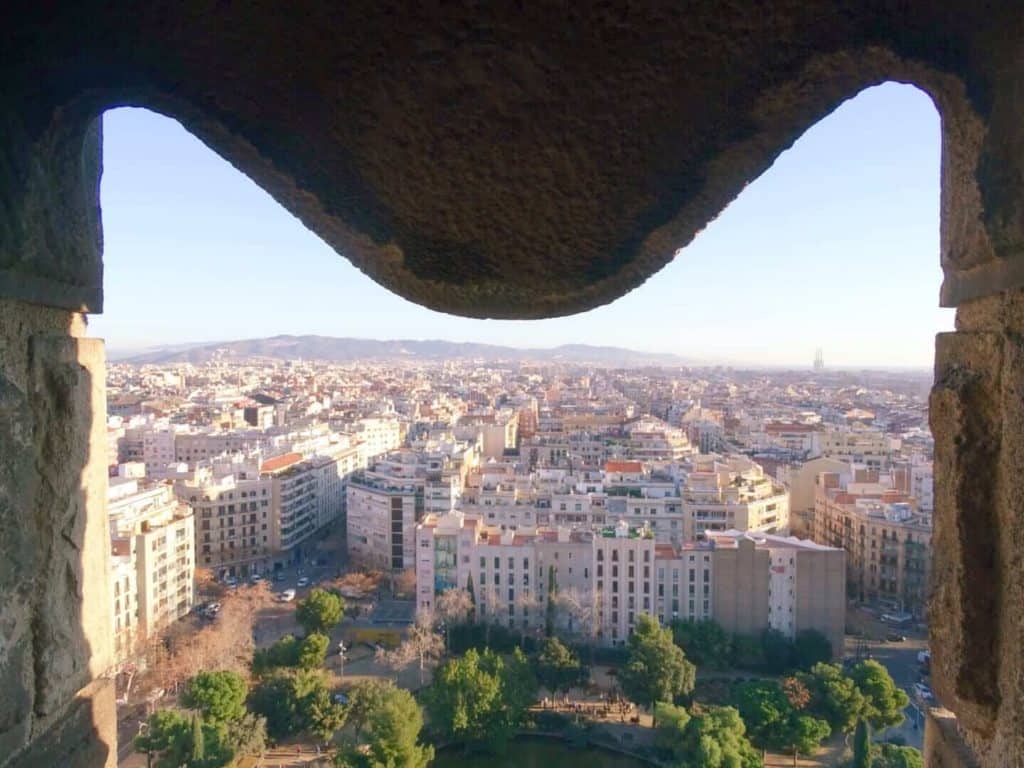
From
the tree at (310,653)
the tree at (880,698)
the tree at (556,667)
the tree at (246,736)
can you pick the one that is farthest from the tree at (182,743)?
the tree at (880,698)

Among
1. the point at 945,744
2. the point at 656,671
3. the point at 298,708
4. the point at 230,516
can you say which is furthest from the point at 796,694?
the point at 230,516

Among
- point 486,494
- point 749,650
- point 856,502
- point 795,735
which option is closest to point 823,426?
point 856,502

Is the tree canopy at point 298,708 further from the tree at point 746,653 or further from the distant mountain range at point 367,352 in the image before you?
the distant mountain range at point 367,352

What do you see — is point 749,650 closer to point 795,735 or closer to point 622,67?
point 795,735

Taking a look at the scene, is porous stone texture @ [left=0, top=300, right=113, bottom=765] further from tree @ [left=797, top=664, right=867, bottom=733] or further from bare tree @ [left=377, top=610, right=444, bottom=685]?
bare tree @ [left=377, top=610, right=444, bottom=685]

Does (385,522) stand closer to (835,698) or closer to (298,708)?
(298,708)

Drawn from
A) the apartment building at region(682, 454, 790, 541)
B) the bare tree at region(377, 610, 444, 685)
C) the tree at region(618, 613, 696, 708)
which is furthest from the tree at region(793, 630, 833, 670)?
the bare tree at region(377, 610, 444, 685)
